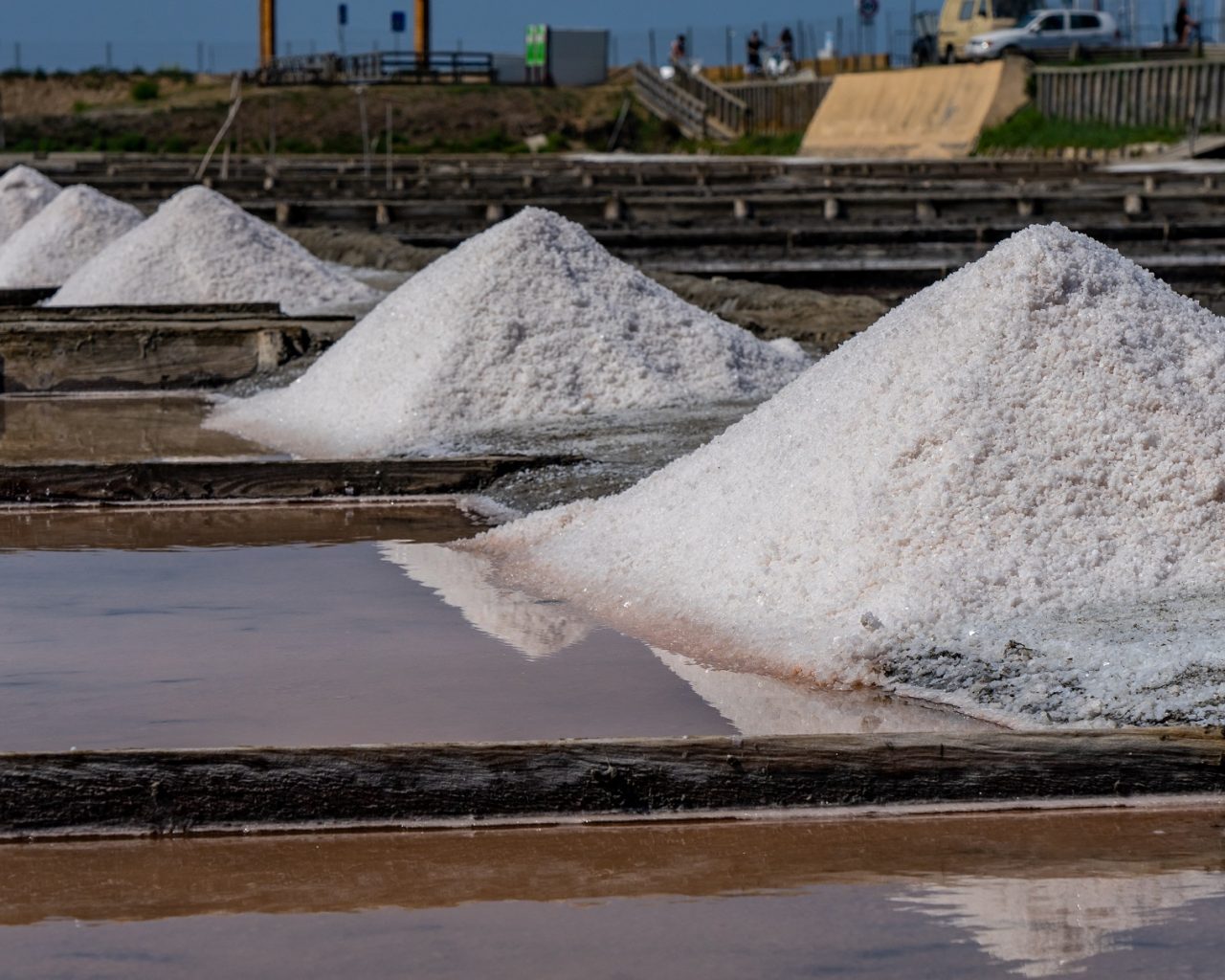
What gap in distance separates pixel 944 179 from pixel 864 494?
797 inches

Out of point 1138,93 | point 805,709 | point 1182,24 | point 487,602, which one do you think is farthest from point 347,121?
point 805,709

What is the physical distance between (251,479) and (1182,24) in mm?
34731

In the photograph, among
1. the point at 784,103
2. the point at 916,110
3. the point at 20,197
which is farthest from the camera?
the point at 784,103

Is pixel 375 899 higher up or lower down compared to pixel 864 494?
lower down

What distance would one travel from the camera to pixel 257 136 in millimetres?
44094

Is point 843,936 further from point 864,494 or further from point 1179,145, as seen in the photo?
point 1179,145

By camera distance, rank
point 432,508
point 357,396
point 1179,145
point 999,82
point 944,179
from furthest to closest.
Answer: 1. point 999,82
2. point 1179,145
3. point 944,179
4. point 357,396
5. point 432,508

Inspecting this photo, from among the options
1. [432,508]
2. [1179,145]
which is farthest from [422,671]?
[1179,145]

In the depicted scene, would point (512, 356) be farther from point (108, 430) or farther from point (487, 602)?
point (487, 602)

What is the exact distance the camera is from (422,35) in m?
51.8

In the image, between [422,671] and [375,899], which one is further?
[422,671]

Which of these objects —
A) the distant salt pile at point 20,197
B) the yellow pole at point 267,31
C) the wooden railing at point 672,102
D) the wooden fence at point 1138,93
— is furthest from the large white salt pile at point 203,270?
the yellow pole at point 267,31

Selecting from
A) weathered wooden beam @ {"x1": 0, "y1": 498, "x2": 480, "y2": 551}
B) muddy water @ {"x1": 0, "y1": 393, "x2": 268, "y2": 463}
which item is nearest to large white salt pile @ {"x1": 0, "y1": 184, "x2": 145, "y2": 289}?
muddy water @ {"x1": 0, "y1": 393, "x2": 268, "y2": 463}

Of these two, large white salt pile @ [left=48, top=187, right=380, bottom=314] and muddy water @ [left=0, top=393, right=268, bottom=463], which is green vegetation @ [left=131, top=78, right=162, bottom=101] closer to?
large white salt pile @ [left=48, top=187, right=380, bottom=314]
